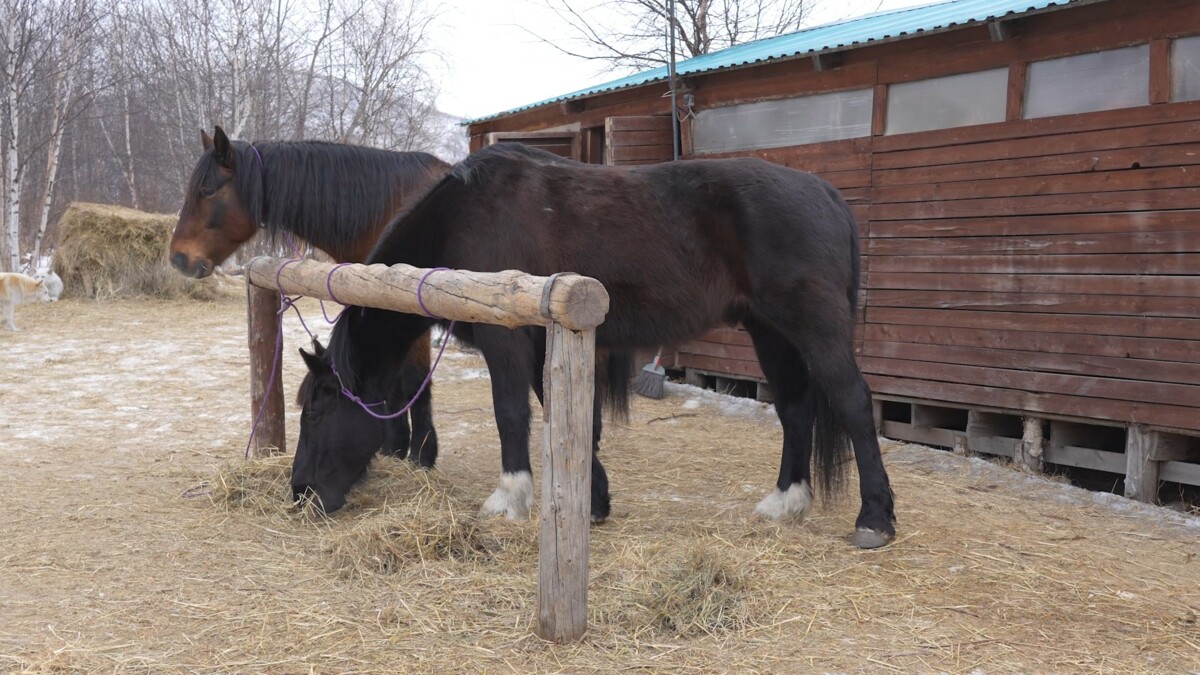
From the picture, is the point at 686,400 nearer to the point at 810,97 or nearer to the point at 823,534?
the point at 810,97

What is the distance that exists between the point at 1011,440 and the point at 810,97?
3.13 meters

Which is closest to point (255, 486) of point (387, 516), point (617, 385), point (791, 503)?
point (387, 516)

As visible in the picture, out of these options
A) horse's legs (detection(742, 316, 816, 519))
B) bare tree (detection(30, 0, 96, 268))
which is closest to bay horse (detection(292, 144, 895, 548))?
horse's legs (detection(742, 316, 816, 519))

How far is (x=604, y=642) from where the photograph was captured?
2764 mm

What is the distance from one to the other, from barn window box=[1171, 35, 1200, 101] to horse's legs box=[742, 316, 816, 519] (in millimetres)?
2767

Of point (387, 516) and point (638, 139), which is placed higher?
point (638, 139)

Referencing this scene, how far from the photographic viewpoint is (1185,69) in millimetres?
4941

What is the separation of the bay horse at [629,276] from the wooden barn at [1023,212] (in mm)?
550

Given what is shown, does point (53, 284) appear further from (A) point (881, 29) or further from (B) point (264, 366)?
(A) point (881, 29)

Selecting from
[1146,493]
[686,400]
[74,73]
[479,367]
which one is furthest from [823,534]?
[74,73]

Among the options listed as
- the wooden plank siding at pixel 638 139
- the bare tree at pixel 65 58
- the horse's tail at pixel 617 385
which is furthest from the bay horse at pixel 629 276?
the bare tree at pixel 65 58

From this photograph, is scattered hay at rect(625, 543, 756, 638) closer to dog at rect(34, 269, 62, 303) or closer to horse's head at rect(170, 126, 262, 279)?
horse's head at rect(170, 126, 262, 279)

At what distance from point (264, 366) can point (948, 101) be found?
4905mm

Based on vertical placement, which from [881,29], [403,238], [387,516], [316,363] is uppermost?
[881,29]
